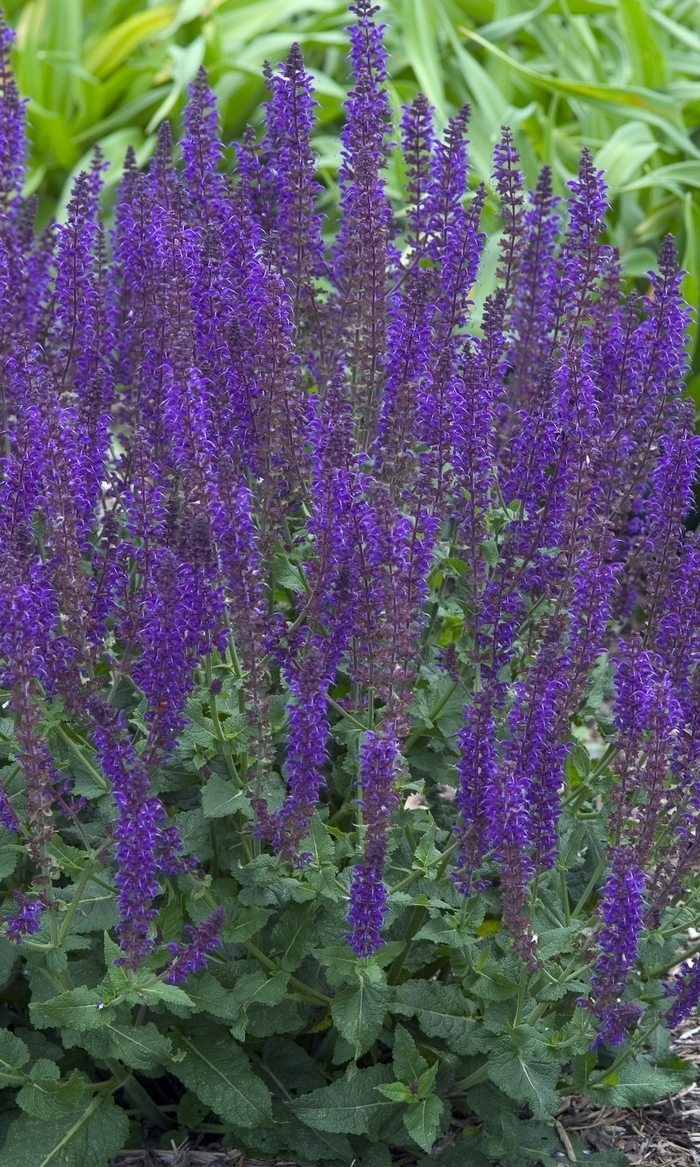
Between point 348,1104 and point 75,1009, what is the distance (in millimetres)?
796

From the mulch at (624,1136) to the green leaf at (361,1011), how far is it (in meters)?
0.75

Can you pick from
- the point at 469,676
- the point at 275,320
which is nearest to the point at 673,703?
the point at 469,676

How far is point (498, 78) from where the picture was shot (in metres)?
9.87

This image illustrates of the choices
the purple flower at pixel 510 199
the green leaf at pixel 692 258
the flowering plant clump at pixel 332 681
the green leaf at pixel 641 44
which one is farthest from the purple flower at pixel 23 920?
the green leaf at pixel 641 44

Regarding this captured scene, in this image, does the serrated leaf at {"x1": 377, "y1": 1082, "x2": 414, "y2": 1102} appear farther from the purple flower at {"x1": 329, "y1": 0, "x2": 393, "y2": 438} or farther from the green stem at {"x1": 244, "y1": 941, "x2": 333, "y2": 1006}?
the purple flower at {"x1": 329, "y1": 0, "x2": 393, "y2": 438}

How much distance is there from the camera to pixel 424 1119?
3.54 metres

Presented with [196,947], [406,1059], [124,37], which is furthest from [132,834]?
[124,37]

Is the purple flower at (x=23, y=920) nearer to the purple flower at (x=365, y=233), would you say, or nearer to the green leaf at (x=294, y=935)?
the green leaf at (x=294, y=935)

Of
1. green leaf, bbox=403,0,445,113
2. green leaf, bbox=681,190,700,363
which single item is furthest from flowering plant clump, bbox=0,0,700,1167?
green leaf, bbox=403,0,445,113

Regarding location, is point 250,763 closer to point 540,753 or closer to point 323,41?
point 540,753

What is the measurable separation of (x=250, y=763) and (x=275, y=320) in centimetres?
112

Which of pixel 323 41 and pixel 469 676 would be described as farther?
pixel 323 41

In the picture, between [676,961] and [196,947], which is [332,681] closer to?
[196,947]

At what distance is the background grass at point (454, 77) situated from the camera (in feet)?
29.5
